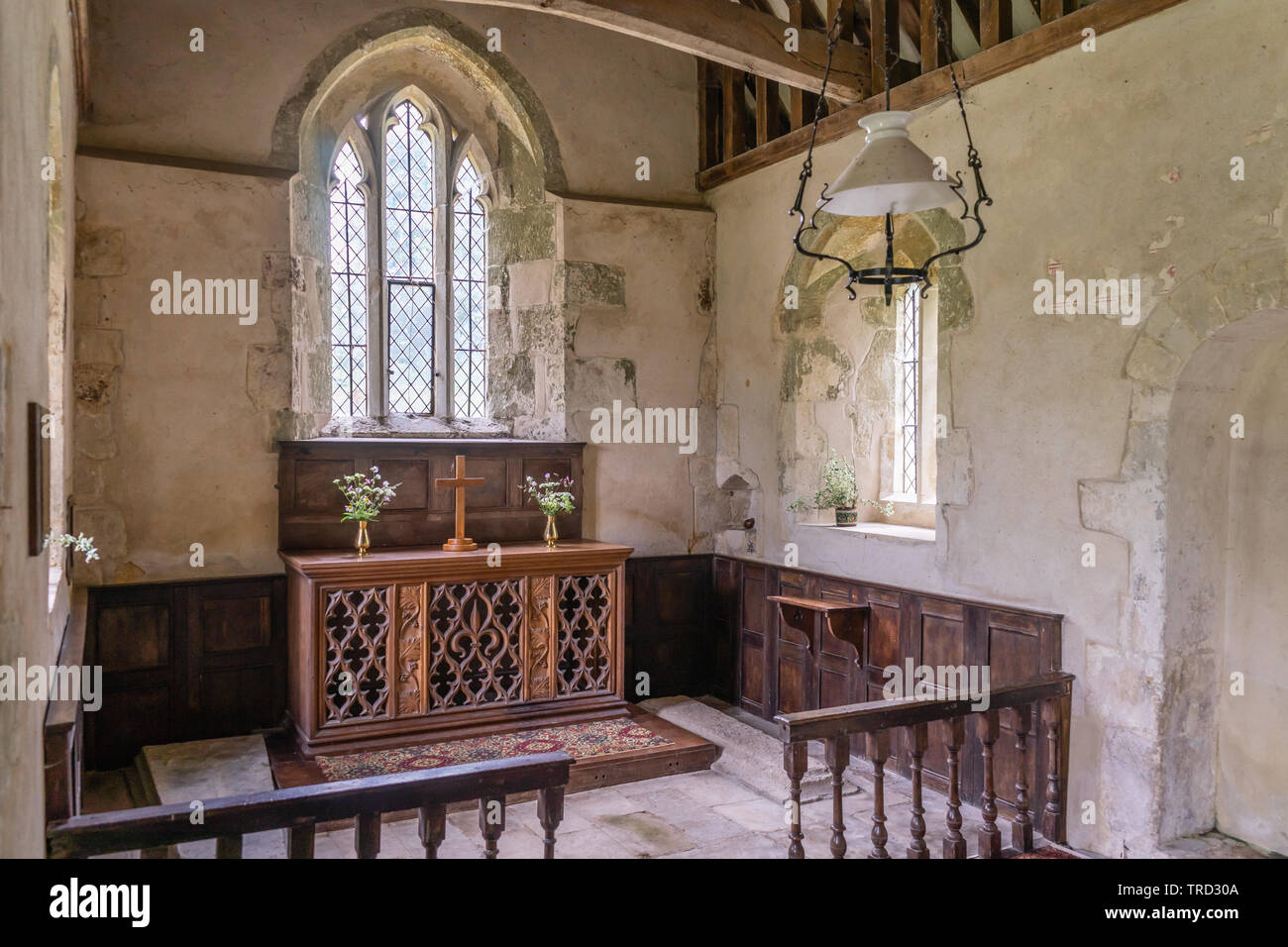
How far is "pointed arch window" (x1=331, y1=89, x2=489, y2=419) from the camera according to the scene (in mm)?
6441

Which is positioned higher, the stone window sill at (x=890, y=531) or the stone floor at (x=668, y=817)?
the stone window sill at (x=890, y=531)

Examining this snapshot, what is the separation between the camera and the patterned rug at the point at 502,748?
4.93m

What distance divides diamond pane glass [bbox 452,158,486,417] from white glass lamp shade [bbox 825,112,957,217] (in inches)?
149

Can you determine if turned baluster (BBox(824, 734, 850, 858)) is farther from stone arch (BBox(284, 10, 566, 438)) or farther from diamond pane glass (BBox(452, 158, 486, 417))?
diamond pane glass (BBox(452, 158, 486, 417))

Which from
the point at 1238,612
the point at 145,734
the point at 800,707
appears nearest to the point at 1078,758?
the point at 1238,612

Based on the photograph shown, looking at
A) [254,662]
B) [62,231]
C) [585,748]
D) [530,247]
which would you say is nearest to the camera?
[62,231]

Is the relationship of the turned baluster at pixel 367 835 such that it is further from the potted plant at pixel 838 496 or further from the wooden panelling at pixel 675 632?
the wooden panelling at pixel 675 632

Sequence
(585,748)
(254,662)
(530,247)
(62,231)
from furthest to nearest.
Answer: (530,247), (254,662), (585,748), (62,231)

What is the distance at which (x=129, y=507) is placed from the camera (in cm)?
536

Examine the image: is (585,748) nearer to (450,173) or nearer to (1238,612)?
(1238,612)

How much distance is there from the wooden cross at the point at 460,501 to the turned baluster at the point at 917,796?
2.98 meters

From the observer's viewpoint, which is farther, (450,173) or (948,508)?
(450,173)

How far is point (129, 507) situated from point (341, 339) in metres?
1.69

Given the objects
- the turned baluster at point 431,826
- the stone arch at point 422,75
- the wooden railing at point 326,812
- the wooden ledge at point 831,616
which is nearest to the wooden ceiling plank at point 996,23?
the stone arch at point 422,75
